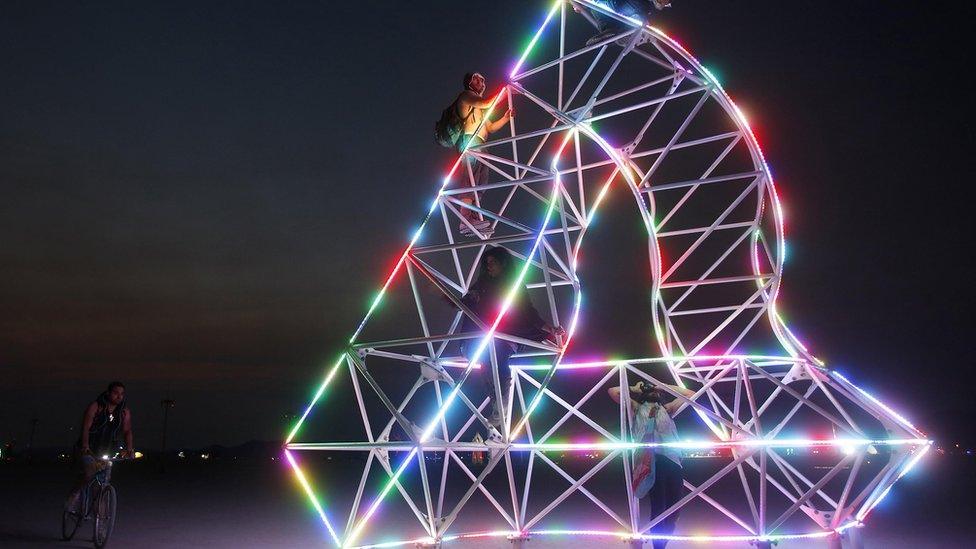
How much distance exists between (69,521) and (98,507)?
1.69m

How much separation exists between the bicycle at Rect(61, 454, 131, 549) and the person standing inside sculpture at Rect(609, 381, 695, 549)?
24.1 feet

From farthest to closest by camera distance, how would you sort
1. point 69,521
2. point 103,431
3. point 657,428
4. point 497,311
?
point 69,521, point 103,431, point 657,428, point 497,311

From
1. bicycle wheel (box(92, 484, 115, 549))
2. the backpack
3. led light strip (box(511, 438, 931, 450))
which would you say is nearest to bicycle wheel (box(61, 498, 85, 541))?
bicycle wheel (box(92, 484, 115, 549))

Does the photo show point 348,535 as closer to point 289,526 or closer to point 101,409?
point 101,409

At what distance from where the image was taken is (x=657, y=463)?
8.76m

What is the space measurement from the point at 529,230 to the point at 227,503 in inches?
646

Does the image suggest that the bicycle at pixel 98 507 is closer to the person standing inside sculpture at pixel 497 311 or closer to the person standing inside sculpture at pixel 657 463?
the person standing inside sculpture at pixel 497 311

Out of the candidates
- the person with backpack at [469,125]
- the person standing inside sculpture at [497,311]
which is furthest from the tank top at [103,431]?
the person with backpack at [469,125]

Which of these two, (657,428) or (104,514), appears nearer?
(657,428)

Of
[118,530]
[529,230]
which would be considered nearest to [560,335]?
[529,230]

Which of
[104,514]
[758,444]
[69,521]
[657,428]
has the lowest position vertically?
[758,444]

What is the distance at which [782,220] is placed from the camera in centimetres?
923

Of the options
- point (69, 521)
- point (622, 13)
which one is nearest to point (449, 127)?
point (622, 13)

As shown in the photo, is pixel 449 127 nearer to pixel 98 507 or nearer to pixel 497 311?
pixel 497 311
